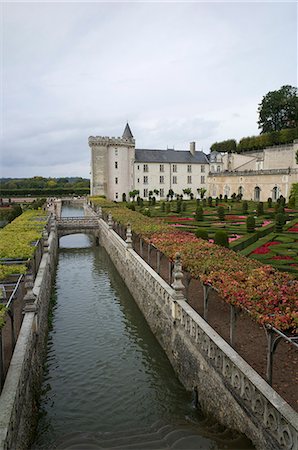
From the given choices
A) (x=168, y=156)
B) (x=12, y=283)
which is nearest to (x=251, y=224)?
(x=12, y=283)

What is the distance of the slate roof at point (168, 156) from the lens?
63094mm

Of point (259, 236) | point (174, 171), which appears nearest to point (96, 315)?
point (259, 236)

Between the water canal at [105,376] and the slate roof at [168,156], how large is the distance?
155 ft

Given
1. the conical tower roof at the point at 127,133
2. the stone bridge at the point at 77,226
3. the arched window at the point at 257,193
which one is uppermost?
the conical tower roof at the point at 127,133

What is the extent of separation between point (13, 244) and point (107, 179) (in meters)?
44.7

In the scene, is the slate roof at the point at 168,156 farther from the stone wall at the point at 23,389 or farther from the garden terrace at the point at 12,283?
the stone wall at the point at 23,389

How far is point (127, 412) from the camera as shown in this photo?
8961 mm

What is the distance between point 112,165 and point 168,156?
1119 cm

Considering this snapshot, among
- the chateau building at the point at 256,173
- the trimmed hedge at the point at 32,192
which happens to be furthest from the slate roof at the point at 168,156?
the trimmed hedge at the point at 32,192

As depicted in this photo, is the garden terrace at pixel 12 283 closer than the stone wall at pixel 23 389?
No

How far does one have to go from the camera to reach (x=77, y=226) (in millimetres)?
33906

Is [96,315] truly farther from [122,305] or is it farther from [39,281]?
[39,281]

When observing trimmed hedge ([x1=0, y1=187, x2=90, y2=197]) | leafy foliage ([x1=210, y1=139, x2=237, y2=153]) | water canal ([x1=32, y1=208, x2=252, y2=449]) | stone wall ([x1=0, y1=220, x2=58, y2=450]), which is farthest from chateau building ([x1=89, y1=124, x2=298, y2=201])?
stone wall ([x1=0, y1=220, x2=58, y2=450])

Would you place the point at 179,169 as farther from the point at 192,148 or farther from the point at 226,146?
the point at 226,146
